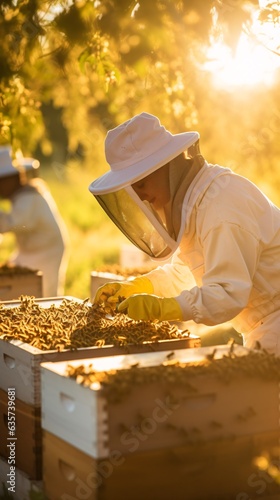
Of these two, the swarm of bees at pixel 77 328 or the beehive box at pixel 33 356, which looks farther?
the swarm of bees at pixel 77 328

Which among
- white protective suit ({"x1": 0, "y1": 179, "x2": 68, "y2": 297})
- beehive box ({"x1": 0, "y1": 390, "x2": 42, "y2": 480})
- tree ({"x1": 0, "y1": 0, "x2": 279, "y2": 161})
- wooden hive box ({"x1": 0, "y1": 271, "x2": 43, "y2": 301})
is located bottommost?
beehive box ({"x1": 0, "y1": 390, "x2": 42, "y2": 480})

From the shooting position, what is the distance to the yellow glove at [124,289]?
4801 millimetres

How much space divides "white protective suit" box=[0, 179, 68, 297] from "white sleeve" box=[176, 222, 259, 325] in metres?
5.37

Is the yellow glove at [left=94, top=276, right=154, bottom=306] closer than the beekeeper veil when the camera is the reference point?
No

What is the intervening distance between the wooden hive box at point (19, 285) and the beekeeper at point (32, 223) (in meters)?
2.33

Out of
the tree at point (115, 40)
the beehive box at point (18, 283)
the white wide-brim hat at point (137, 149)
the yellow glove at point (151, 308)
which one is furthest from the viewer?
the beehive box at point (18, 283)

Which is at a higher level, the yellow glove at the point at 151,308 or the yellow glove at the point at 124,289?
the yellow glove at the point at 124,289

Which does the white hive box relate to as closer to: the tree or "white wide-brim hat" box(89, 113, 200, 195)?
"white wide-brim hat" box(89, 113, 200, 195)

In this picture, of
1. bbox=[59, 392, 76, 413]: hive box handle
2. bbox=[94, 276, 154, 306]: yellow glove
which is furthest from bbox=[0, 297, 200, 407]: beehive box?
bbox=[94, 276, 154, 306]: yellow glove

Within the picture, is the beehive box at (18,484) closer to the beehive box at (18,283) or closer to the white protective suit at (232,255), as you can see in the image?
the white protective suit at (232,255)

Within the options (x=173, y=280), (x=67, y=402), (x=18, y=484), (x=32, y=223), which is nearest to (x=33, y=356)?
(x=67, y=402)

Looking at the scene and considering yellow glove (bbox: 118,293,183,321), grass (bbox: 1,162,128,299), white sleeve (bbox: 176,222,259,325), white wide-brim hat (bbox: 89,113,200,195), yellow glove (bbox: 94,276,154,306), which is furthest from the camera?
grass (bbox: 1,162,128,299)

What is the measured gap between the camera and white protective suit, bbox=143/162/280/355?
3904 millimetres

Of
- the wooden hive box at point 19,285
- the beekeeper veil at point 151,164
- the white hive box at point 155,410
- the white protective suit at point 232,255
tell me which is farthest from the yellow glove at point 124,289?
the wooden hive box at point 19,285
